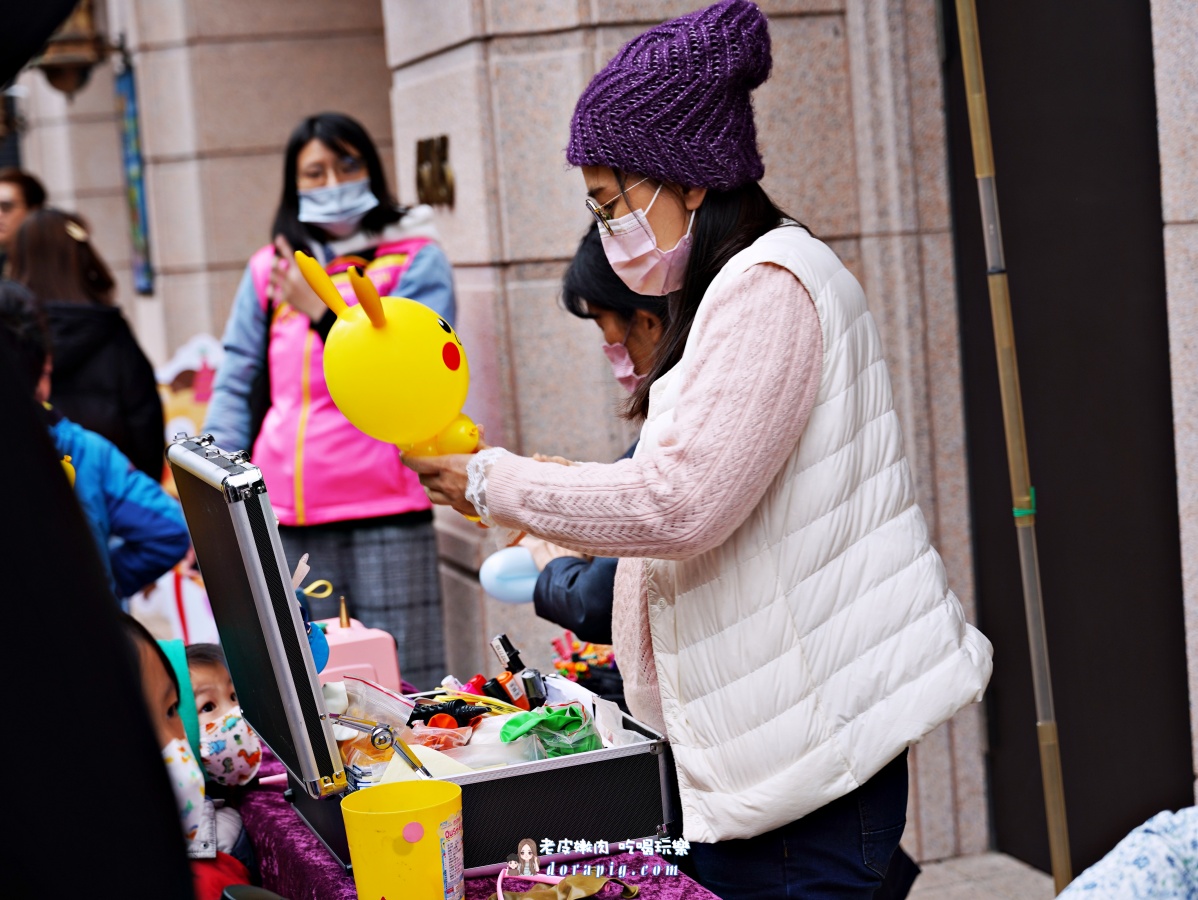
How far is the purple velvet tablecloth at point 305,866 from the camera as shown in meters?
1.82

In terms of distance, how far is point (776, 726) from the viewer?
1850 mm

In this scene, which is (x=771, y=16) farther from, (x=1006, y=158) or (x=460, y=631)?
(x=460, y=631)

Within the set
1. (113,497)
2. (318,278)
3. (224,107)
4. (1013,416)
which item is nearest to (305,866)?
(318,278)

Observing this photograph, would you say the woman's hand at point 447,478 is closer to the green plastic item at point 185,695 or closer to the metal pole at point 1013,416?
the green plastic item at point 185,695

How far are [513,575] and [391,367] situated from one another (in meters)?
0.86

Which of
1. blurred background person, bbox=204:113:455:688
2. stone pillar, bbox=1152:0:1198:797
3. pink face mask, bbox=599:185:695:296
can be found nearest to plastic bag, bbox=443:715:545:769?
pink face mask, bbox=599:185:695:296

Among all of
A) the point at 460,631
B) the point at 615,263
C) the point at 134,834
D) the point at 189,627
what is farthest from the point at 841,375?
the point at 189,627

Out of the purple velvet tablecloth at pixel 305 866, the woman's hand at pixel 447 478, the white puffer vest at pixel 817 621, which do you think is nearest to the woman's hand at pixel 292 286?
the purple velvet tablecloth at pixel 305 866

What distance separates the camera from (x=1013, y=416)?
2.73m

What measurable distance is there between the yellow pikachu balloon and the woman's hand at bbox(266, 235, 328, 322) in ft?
6.45

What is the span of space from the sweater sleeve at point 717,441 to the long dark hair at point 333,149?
2.51 metres

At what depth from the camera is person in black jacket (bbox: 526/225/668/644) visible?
8.09ft

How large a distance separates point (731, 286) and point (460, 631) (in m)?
2.82

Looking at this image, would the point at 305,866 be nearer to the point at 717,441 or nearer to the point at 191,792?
the point at 191,792
